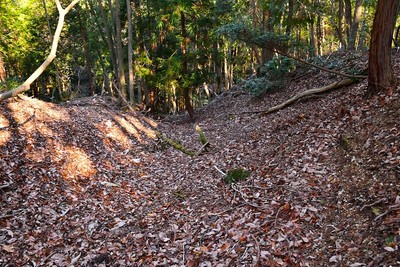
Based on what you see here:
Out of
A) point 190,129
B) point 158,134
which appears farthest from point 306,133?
point 190,129

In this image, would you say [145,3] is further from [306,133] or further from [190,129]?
[306,133]

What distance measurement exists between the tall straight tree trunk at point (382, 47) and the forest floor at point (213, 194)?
0.37 m

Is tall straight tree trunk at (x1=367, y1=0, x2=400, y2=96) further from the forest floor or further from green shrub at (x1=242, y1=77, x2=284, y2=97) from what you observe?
green shrub at (x1=242, y1=77, x2=284, y2=97)

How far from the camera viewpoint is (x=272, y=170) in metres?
6.83

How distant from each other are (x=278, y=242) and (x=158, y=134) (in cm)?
934

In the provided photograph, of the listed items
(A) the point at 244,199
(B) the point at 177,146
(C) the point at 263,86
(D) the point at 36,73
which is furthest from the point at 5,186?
(C) the point at 263,86

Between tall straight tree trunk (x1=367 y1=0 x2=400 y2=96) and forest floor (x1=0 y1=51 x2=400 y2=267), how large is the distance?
1.22 ft

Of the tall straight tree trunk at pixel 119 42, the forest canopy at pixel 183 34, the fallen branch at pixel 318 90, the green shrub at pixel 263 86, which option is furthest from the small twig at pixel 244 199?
the tall straight tree trunk at pixel 119 42

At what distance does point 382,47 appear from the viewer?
22.9ft

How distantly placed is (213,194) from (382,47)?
17.2ft

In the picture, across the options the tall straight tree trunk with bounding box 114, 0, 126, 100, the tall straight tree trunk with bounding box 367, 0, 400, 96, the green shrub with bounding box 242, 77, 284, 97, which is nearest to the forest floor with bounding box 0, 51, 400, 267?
the tall straight tree trunk with bounding box 367, 0, 400, 96

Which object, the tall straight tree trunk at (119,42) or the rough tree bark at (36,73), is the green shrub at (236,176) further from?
the tall straight tree trunk at (119,42)

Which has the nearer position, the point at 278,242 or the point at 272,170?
the point at 278,242

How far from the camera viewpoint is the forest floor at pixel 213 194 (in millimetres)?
4504
